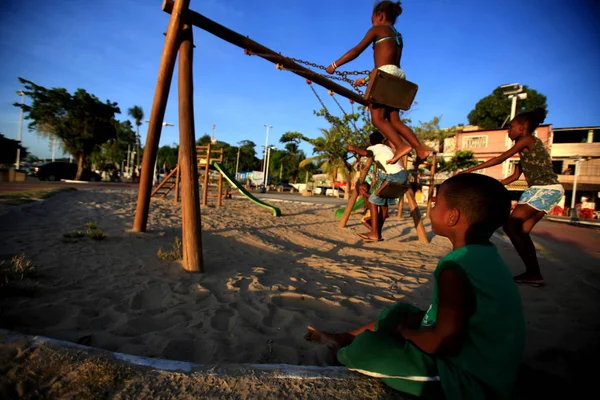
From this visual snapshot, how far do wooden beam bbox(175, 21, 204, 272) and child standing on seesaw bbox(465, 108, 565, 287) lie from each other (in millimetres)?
3341

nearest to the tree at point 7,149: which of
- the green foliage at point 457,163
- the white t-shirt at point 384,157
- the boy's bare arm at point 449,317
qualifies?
the white t-shirt at point 384,157

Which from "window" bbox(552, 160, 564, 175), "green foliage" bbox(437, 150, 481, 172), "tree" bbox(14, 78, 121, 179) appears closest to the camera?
"green foliage" bbox(437, 150, 481, 172)

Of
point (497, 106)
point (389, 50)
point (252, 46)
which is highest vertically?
point (497, 106)

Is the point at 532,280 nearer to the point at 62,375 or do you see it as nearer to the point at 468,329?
the point at 468,329

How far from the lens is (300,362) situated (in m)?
1.79

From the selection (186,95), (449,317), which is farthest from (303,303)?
(186,95)

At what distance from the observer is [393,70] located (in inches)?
A: 139

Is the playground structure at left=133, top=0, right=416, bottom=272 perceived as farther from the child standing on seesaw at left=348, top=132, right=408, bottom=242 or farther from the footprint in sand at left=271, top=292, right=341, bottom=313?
the child standing on seesaw at left=348, top=132, right=408, bottom=242

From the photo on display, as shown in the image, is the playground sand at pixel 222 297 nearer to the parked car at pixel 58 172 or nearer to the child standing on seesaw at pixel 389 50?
the child standing on seesaw at pixel 389 50

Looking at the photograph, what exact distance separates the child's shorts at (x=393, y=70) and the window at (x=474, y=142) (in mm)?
32539

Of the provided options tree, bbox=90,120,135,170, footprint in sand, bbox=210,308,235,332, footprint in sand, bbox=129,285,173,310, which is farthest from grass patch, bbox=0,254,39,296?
tree, bbox=90,120,135,170

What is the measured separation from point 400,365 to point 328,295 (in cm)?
165

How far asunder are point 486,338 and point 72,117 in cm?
3506

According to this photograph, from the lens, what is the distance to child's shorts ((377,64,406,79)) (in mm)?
3512
